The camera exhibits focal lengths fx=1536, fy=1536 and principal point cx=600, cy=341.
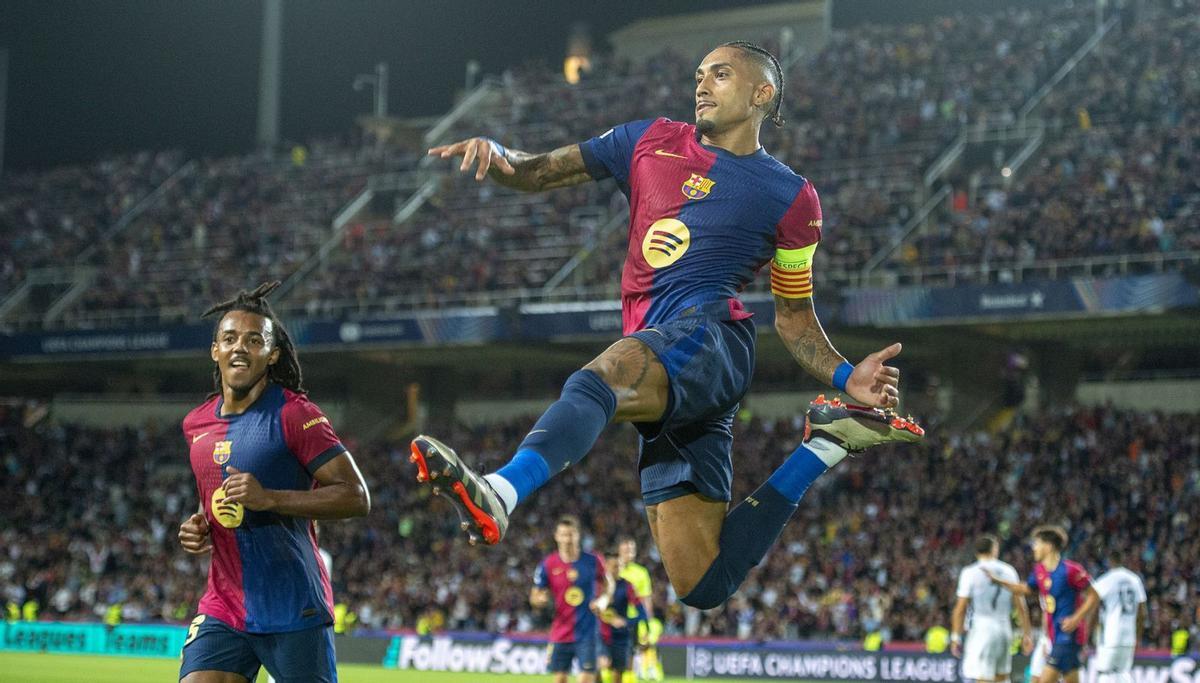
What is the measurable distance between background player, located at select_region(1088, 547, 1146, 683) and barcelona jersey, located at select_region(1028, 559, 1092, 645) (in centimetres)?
34

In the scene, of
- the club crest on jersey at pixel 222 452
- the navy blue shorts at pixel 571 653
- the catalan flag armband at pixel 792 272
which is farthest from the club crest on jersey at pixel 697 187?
the navy blue shorts at pixel 571 653

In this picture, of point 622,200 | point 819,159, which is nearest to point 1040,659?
point 819,159

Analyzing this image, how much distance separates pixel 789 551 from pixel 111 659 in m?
12.7

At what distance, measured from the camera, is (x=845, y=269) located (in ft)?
Result: 106

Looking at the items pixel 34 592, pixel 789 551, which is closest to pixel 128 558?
pixel 34 592

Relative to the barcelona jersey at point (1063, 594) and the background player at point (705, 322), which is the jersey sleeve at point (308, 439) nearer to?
the background player at point (705, 322)

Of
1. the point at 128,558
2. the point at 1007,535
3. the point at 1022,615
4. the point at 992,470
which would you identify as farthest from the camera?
the point at 128,558

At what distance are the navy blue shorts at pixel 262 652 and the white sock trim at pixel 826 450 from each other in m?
2.40

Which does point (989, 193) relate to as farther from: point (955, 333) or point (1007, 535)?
point (1007, 535)

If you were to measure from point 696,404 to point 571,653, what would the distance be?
35.3 ft

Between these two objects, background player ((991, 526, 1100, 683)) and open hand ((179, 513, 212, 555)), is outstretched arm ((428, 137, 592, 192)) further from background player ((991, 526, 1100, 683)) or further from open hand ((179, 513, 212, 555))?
background player ((991, 526, 1100, 683))

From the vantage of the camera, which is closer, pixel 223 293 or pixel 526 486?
pixel 526 486

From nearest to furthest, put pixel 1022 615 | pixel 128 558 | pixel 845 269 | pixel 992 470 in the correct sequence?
pixel 1022 615 < pixel 992 470 < pixel 845 269 < pixel 128 558

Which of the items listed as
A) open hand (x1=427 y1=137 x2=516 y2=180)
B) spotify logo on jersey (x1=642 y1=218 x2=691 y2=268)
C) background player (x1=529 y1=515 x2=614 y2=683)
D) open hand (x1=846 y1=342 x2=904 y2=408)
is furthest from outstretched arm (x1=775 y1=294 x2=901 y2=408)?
background player (x1=529 y1=515 x2=614 y2=683)
